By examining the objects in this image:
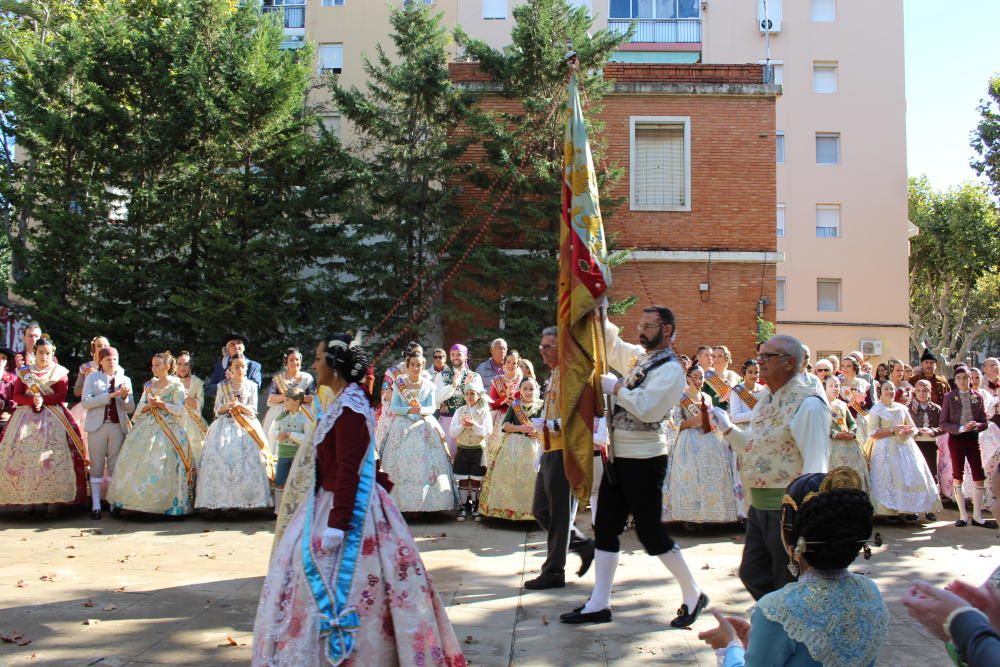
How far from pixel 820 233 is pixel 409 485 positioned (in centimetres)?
2431

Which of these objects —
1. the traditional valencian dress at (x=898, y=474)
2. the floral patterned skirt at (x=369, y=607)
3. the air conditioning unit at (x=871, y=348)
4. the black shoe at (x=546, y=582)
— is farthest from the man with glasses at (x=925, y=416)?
the air conditioning unit at (x=871, y=348)

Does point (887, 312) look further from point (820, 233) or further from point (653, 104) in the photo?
point (653, 104)

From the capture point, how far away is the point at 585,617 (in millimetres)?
5535

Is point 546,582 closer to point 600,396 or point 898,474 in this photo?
point 600,396

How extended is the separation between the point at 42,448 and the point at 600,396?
23.5 feet

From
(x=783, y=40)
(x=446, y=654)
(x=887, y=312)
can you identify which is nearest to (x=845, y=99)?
(x=783, y=40)

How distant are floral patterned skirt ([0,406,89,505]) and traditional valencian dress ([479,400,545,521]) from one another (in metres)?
4.67

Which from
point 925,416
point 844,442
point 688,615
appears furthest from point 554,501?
point 925,416

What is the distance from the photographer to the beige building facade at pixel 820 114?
29.3 metres

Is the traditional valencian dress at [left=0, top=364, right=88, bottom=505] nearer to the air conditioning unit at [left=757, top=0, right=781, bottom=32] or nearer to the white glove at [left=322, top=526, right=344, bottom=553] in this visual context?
the white glove at [left=322, top=526, right=344, bottom=553]

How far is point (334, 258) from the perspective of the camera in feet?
56.9

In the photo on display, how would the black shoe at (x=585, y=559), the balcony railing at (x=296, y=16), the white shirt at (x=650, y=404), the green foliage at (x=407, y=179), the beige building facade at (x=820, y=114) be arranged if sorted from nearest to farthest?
the white shirt at (x=650, y=404), the black shoe at (x=585, y=559), the green foliage at (x=407, y=179), the beige building facade at (x=820, y=114), the balcony railing at (x=296, y=16)

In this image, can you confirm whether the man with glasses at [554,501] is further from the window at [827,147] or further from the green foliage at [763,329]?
the window at [827,147]

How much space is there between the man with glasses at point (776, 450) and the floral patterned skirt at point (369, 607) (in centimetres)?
159
